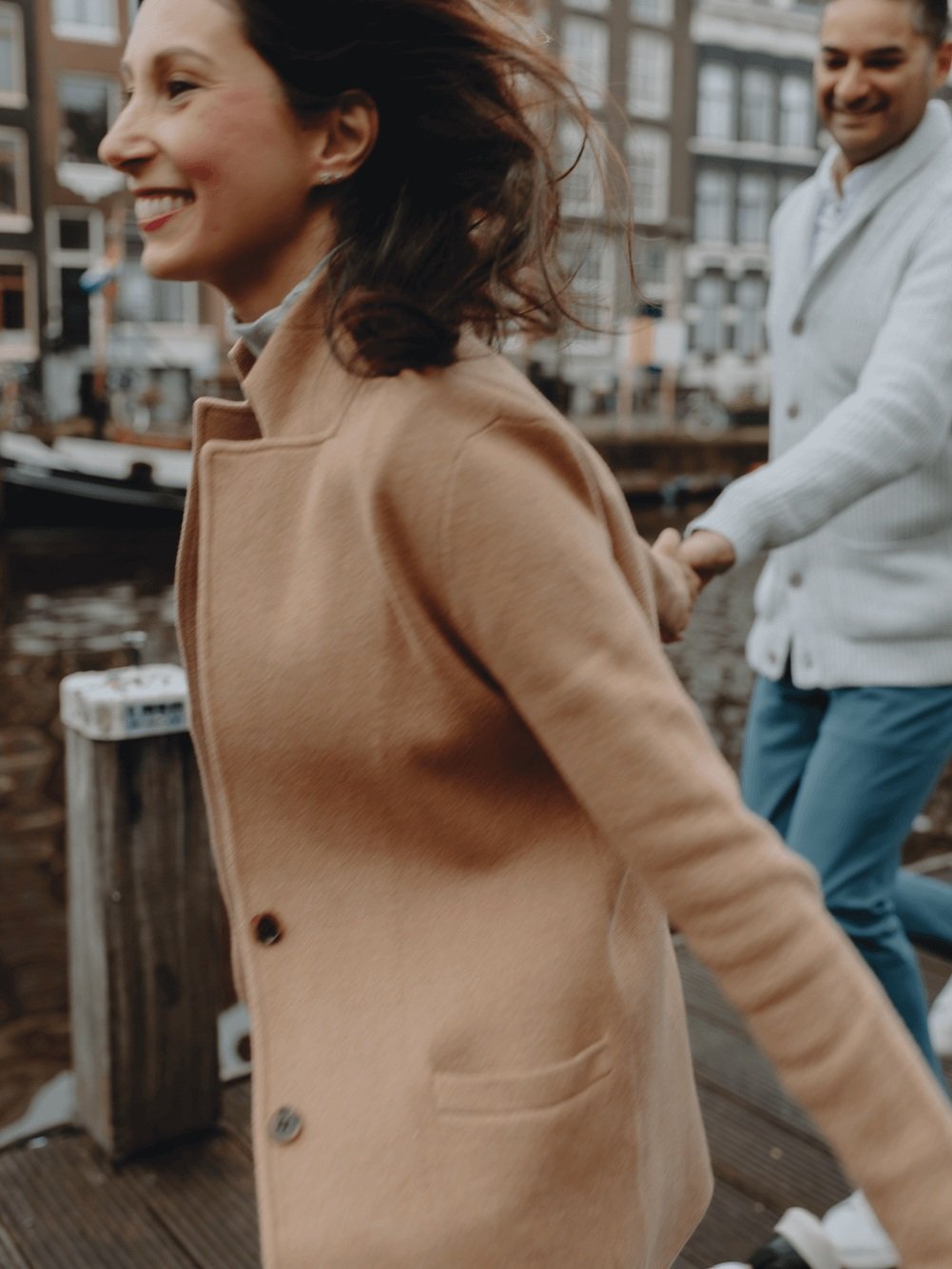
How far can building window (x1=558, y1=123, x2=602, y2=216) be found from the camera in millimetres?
1278

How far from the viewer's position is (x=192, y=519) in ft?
3.53

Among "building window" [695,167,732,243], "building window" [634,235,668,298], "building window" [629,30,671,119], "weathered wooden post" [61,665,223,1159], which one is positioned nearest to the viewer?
"weathered wooden post" [61,665,223,1159]

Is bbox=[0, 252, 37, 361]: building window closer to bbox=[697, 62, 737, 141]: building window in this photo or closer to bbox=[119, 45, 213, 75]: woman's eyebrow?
bbox=[697, 62, 737, 141]: building window

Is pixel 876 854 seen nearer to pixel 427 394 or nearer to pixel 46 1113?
pixel 427 394

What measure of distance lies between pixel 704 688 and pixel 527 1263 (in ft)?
28.6

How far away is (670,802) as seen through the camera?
0.90 meters

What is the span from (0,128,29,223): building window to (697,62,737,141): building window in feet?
49.8

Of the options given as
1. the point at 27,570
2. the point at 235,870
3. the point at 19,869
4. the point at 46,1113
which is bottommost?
the point at 27,570

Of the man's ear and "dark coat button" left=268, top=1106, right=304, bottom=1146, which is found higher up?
the man's ear

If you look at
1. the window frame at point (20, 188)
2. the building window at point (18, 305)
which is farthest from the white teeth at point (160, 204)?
the window frame at point (20, 188)

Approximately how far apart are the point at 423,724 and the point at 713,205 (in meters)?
33.8

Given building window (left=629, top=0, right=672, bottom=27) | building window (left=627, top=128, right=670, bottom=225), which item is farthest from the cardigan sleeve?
building window (left=629, top=0, right=672, bottom=27)

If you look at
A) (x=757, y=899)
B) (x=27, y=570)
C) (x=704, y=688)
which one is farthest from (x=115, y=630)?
(x=757, y=899)

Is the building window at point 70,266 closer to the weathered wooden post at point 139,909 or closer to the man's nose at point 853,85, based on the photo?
the weathered wooden post at point 139,909
